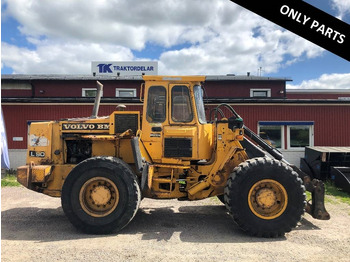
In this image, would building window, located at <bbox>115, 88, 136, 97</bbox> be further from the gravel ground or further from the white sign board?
the gravel ground

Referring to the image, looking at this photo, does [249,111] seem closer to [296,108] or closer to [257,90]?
[296,108]

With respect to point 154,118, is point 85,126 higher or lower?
lower

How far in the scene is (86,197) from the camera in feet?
18.0

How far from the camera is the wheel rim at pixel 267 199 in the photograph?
5289 mm

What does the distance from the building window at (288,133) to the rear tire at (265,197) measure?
8.29 m

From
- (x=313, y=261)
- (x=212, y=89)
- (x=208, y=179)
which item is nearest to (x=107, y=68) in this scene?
(x=212, y=89)

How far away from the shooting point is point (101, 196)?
5.41 m

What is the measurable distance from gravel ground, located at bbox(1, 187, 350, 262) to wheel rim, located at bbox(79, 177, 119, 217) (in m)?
0.48

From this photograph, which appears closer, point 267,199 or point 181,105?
point 267,199

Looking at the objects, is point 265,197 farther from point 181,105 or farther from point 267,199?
point 181,105

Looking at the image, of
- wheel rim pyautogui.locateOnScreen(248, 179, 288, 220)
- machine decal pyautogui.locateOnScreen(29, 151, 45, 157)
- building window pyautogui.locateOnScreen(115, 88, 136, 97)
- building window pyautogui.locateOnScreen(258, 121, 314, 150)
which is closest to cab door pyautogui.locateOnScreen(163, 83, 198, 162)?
wheel rim pyautogui.locateOnScreen(248, 179, 288, 220)

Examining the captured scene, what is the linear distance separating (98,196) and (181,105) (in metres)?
2.42

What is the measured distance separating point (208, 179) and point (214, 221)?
112 centimetres

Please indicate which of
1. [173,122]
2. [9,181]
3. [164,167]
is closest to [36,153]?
[164,167]
